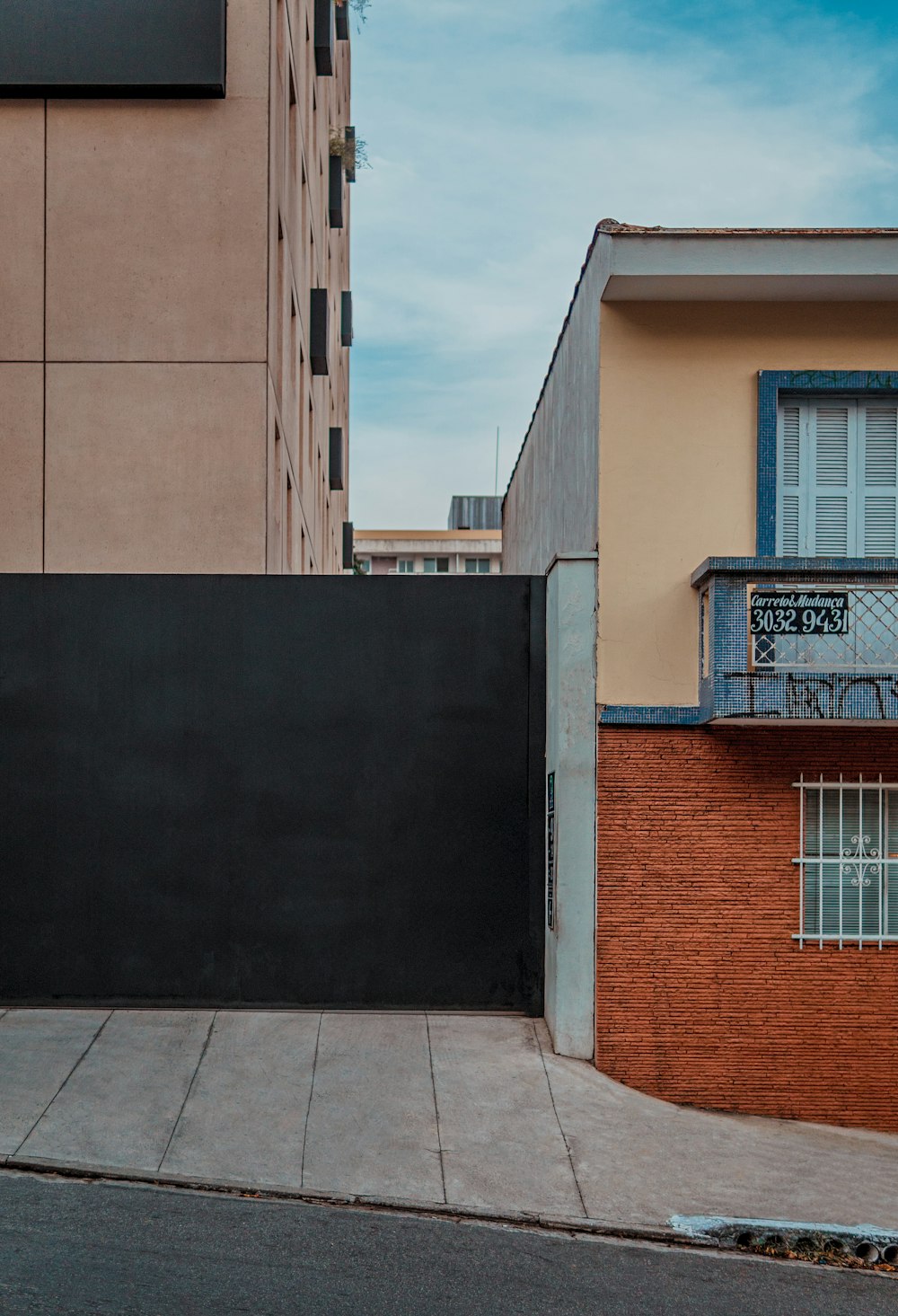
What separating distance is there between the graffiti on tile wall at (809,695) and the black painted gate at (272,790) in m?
2.03

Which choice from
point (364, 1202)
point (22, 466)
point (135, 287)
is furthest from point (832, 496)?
point (22, 466)

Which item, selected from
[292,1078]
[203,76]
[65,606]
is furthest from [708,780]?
[203,76]

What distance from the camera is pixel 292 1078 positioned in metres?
9.59

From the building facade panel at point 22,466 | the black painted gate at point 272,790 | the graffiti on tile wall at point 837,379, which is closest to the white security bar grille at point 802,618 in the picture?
the graffiti on tile wall at point 837,379

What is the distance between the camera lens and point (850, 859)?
1044cm

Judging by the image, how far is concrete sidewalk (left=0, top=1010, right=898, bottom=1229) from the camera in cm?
813

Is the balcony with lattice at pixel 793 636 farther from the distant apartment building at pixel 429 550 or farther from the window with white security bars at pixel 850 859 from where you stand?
the distant apartment building at pixel 429 550

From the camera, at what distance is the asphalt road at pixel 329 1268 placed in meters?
6.16

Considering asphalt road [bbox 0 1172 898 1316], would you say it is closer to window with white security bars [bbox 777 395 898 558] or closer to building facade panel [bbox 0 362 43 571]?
window with white security bars [bbox 777 395 898 558]

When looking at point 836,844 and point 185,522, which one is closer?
point 836,844

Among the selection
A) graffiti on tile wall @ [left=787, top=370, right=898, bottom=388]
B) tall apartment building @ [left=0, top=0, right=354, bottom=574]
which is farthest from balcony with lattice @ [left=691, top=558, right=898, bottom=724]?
tall apartment building @ [left=0, top=0, right=354, bottom=574]

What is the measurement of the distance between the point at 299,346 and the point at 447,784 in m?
10.3

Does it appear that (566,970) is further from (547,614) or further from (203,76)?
(203,76)

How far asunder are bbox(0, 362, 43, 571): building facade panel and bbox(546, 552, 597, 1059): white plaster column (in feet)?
22.6
